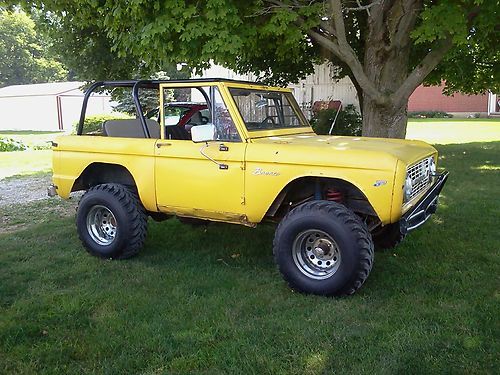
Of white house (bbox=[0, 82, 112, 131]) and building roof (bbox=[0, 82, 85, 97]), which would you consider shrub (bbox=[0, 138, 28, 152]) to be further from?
building roof (bbox=[0, 82, 85, 97])

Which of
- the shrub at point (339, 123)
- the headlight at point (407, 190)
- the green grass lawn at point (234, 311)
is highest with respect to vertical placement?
the shrub at point (339, 123)

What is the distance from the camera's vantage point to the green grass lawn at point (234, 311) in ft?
11.2

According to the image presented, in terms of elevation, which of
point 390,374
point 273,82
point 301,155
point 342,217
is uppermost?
point 273,82

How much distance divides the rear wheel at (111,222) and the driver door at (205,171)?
356 mm

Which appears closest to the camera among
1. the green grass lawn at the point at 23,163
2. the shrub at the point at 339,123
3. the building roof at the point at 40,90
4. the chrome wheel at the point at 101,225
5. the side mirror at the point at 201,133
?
the side mirror at the point at 201,133

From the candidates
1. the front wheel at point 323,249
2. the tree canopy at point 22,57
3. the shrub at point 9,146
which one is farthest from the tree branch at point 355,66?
the tree canopy at point 22,57

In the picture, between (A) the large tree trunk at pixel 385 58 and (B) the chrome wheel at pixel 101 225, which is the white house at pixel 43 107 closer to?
(A) the large tree trunk at pixel 385 58

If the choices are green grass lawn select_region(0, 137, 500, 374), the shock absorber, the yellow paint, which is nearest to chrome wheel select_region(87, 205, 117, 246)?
green grass lawn select_region(0, 137, 500, 374)

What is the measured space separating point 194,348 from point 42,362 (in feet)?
3.39

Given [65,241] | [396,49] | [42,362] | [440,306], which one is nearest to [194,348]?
[42,362]

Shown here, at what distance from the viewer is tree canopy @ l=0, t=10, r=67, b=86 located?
193 feet

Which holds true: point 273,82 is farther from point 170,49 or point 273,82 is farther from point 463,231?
point 463,231

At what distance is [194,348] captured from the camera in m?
3.61

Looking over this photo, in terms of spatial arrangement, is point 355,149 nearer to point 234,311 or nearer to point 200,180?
point 200,180
